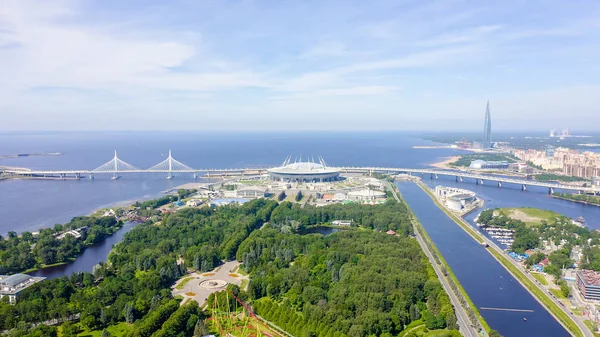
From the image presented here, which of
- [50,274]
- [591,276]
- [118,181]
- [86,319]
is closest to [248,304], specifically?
[86,319]

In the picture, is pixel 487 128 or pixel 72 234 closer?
pixel 72 234

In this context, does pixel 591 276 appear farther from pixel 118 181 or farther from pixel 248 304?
Result: pixel 118 181

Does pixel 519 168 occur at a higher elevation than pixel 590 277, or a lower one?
higher

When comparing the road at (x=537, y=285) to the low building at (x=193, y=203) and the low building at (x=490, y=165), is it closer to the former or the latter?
the low building at (x=193, y=203)

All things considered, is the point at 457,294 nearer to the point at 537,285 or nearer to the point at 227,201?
the point at 537,285

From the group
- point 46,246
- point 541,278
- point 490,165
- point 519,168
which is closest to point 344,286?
point 541,278
